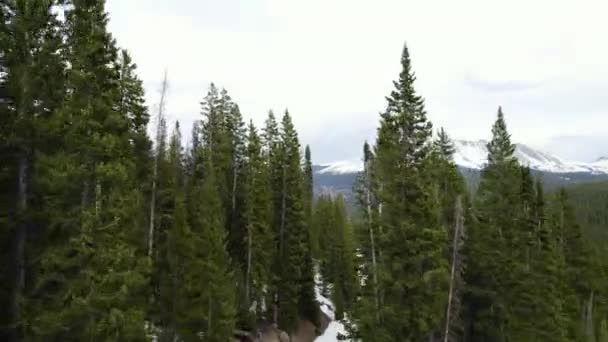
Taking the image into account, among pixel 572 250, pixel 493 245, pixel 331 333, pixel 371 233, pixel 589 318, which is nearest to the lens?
pixel 371 233

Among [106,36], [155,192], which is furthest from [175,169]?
[106,36]

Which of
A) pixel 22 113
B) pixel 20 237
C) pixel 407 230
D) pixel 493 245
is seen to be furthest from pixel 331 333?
pixel 22 113

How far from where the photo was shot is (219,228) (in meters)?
32.2

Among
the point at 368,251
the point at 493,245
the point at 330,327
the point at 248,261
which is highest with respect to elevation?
the point at 493,245

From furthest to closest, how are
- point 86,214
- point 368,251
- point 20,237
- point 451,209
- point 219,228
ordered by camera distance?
1. point 451,209
2. point 368,251
3. point 219,228
4. point 20,237
5. point 86,214

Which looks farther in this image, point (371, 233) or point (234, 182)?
point (234, 182)

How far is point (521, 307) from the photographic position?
121 ft

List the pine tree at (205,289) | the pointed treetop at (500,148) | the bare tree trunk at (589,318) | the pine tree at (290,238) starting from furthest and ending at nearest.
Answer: the bare tree trunk at (589,318)
the pine tree at (290,238)
the pointed treetop at (500,148)
the pine tree at (205,289)

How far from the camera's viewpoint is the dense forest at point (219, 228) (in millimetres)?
18578

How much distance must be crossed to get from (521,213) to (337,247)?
24.9 m

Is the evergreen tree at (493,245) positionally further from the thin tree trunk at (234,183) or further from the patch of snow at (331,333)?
the thin tree trunk at (234,183)

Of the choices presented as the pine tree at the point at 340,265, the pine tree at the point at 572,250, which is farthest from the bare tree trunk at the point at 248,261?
the pine tree at the point at 572,250

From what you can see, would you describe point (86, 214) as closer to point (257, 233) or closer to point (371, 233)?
point (371, 233)

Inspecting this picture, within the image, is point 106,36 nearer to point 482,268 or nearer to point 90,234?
point 90,234
